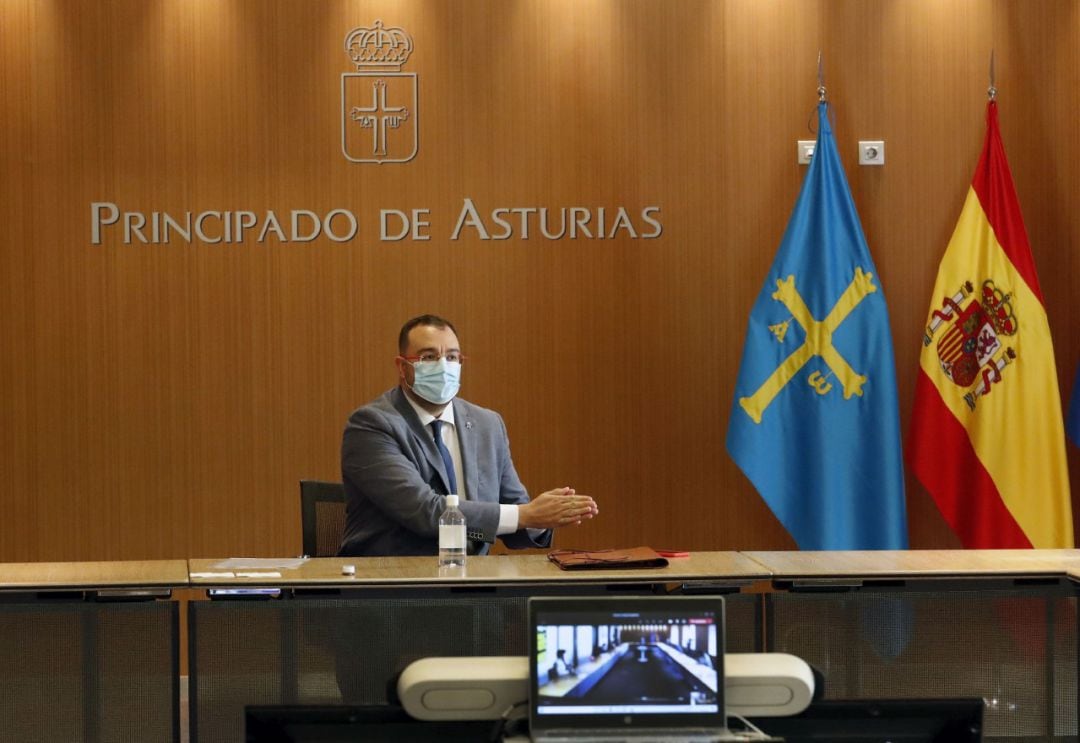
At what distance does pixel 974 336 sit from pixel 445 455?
2.53 metres

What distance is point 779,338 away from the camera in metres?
5.41

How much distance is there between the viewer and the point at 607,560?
3.59 m

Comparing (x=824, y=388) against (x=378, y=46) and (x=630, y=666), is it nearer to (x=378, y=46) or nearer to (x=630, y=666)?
(x=378, y=46)

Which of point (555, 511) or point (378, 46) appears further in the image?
point (378, 46)

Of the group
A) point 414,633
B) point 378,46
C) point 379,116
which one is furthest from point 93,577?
point 378,46

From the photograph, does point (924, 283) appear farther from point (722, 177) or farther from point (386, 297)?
point (386, 297)

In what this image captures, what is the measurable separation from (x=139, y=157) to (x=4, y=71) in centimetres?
67

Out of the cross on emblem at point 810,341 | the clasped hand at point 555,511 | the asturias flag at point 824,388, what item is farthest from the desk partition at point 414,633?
the cross on emblem at point 810,341

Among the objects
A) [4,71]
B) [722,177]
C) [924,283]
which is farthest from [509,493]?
[4,71]

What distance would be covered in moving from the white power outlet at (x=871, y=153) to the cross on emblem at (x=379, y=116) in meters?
2.00

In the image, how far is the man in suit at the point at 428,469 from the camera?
397cm

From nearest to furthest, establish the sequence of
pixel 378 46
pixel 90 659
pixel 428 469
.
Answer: pixel 90 659 → pixel 428 469 → pixel 378 46

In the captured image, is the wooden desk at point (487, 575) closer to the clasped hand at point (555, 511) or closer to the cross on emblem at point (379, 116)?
the clasped hand at point (555, 511)

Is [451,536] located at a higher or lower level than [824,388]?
lower
